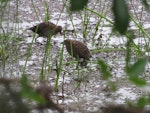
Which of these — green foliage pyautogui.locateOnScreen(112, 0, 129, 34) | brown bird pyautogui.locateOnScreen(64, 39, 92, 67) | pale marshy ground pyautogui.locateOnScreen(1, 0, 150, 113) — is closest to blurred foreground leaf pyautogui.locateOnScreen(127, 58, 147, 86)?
green foliage pyautogui.locateOnScreen(112, 0, 129, 34)


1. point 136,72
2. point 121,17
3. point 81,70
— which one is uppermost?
point 121,17

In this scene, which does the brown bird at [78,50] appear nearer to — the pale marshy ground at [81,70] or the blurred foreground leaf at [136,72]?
the pale marshy ground at [81,70]

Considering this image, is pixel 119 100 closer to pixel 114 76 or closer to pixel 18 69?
pixel 114 76

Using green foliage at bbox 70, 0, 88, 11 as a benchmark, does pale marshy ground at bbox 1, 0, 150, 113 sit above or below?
below

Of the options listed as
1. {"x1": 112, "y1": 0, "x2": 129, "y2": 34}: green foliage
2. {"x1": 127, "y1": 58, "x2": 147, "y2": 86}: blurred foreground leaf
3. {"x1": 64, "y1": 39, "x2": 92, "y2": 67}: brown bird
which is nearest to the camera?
{"x1": 127, "y1": 58, "x2": 147, "y2": 86}: blurred foreground leaf

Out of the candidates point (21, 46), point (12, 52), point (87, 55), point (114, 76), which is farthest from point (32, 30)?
point (114, 76)

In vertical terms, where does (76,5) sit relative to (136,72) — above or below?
above

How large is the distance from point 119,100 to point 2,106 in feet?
4.05

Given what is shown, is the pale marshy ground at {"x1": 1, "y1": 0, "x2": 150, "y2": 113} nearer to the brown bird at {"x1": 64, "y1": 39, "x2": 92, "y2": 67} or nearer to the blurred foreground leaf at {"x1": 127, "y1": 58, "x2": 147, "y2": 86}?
the brown bird at {"x1": 64, "y1": 39, "x2": 92, "y2": 67}

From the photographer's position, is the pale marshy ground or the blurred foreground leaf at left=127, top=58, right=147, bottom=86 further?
the pale marshy ground

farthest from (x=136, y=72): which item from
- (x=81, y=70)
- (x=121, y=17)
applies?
(x=81, y=70)

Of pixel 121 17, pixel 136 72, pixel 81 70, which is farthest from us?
pixel 81 70

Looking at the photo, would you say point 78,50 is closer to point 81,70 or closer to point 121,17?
point 81,70

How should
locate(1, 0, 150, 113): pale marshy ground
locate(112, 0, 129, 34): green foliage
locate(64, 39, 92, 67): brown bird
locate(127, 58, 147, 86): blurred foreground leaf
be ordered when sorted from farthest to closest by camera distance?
locate(64, 39, 92, 67): brown bird < locate(1, 0, 150, 113): pale marshy ground < locate(112, 0, 129, 34): green foliage < locate(127, 58, 147, 86): blurred foreground leaf
